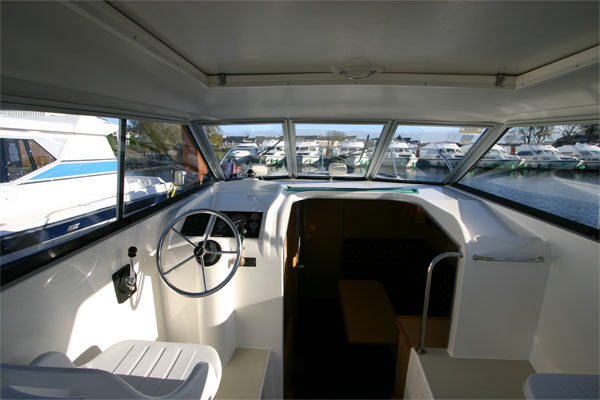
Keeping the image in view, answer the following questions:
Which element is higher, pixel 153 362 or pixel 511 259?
pixel 511 259

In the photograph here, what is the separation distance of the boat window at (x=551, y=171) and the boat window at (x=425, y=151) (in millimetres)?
328

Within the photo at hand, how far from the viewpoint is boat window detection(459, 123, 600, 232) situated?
171 centimetres

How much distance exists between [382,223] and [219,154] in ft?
8.14

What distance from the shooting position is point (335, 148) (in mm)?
3242

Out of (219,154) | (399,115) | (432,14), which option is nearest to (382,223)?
(399,115)

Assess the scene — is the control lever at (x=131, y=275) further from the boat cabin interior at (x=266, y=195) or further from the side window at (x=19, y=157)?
the side window at (x=19, y=157)

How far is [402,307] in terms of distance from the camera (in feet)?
10.7

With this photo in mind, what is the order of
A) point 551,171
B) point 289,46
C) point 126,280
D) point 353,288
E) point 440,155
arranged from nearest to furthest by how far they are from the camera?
point 289,46 → point 126,280 → point 551,171 → point 440,155 → point 353,288

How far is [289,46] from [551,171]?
2290 millimetres

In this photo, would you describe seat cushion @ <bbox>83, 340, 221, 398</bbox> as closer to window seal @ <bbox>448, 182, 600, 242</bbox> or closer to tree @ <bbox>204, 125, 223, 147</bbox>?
window seal @ <bbox>448, 182, 600, 242</bbox>

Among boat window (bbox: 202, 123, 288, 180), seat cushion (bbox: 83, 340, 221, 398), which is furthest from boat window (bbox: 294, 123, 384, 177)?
seat cushion (bbox: 83, 340, 221, 398)

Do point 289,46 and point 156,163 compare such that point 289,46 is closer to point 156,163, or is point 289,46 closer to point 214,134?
point 156,163

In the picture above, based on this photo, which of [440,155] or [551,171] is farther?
[440,155]

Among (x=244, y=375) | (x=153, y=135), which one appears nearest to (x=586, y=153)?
(x=244, y=375)
